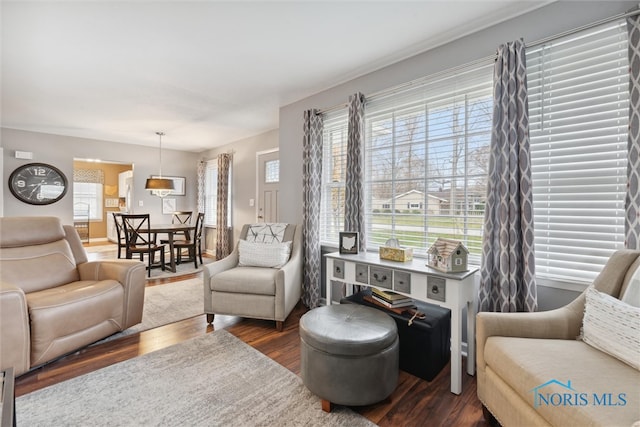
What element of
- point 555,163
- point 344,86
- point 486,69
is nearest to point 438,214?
point 555,163

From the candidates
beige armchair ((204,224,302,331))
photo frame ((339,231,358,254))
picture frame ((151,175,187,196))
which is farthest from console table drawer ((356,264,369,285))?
picture frame ((151,175,187,196))

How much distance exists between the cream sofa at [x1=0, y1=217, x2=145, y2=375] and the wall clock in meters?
3.22

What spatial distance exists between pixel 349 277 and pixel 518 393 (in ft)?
4.19

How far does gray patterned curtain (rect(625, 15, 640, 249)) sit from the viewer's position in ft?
4.96

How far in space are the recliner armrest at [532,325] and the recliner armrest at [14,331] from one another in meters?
2.69

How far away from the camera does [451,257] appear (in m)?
1.85

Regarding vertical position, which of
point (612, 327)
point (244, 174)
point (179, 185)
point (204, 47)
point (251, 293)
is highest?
point (204, 47)

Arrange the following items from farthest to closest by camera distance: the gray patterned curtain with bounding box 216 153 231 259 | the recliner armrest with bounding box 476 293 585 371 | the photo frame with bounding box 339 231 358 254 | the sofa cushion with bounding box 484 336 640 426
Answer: the gray patterned curtain with bounding box 216 153 231 259 < the photo frame with bounding box 339 231 358 254 < the recliner armrest with bounding box 476 293 585 371 < the sofa cushion with bounding box 484 336 640 426

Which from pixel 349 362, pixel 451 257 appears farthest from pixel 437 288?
pixel 349 362

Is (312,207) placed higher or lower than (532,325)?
higher

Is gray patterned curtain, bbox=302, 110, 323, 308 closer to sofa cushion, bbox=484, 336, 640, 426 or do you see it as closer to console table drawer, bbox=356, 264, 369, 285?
console table drawer, bbox=356, 264, 369, 285

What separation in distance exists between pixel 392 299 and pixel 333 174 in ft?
5.17

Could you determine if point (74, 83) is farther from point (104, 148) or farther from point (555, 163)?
point (555, 163)

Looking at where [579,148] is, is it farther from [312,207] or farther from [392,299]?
[312,207]
